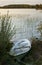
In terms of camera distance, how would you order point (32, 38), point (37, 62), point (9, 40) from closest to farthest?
point (37, 62)
point (9, 40)
point (32, 38)

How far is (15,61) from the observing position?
11.0 feet

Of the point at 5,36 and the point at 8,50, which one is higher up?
the point at 5,36

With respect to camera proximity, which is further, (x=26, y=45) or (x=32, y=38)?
(x=32, y=38)

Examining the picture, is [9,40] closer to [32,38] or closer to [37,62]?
[37,62]

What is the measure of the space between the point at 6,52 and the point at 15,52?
0.17 metres

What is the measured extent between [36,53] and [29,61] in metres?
0.41

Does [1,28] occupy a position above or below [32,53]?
above

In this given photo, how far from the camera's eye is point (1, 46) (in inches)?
129

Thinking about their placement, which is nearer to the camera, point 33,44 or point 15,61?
point 15,61

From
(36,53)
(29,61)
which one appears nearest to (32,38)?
(36,53)

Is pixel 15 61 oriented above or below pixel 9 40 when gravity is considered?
below

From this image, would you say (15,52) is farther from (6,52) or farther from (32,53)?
(32,53)

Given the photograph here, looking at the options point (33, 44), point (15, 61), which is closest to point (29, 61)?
point (15, 61)

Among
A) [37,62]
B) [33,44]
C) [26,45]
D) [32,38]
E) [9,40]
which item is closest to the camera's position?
[37,62]
